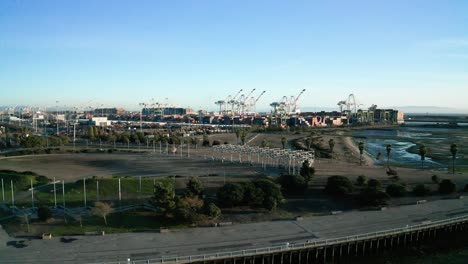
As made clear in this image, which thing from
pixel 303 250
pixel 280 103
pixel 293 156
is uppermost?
pixel 280 103

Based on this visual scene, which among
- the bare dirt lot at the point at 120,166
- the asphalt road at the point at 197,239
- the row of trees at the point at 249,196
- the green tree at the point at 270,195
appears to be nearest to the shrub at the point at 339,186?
the asphalt road at the point at 197,239

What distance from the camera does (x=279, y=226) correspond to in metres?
25.7

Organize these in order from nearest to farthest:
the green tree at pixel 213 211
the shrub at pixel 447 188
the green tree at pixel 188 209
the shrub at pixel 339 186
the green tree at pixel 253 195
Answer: the green tree at pixel 188 209 → the green tree at pixel 213 211 → the green tree at pixel 253 195 → the shrub at pixel 339 186 → the shrub at pixel 447 188

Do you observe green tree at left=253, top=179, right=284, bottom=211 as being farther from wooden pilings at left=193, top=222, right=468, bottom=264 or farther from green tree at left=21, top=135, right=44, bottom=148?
green tree at left=21, top=135, right=44, bottom=148

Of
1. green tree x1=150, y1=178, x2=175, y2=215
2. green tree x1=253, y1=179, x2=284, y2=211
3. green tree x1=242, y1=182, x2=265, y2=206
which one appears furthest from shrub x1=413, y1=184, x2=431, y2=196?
green tree x1=150, y1=178, x2=175, y2=215

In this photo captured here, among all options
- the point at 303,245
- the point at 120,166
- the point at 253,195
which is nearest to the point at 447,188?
the point at 253,195

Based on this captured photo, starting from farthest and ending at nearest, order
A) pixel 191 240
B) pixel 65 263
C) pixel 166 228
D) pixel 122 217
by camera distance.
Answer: pixel 122 217 < pixel 166 228 < pixel 191 240 < pixel 65 263

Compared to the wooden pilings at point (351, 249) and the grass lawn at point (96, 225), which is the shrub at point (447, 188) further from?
the grass lawn at point (96, 225)

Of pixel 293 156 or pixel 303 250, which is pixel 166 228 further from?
pixel 293 156

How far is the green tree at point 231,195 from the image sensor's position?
2833 centimetres

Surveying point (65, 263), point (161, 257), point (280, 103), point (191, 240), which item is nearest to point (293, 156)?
point (191, 240)

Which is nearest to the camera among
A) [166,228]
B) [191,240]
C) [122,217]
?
[191,240]

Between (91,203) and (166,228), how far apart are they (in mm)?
8128

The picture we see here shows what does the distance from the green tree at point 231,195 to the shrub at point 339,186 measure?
8359mm
